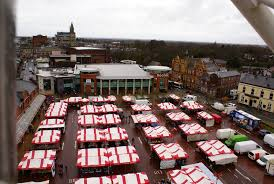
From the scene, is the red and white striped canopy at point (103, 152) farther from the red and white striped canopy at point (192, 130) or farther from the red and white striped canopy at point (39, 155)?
the red and white striped canopy at point (192, 130)

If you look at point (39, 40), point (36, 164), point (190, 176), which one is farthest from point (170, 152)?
point (39, 40)

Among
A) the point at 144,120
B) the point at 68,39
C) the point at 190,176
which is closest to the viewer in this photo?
the point at 190,176

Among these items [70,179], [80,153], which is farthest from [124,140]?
[70,179]

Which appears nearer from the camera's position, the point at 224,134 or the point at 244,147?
the point at 244,147

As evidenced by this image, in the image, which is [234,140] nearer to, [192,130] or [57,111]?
[192,130]

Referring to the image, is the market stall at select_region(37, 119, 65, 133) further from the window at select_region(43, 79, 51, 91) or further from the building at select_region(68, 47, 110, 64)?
the building at select_region(68, 47, 110, 64)

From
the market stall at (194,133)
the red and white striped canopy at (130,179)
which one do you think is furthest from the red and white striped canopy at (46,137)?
the market stall at (194,133)

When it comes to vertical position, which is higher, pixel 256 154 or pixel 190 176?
pixel 190 176
